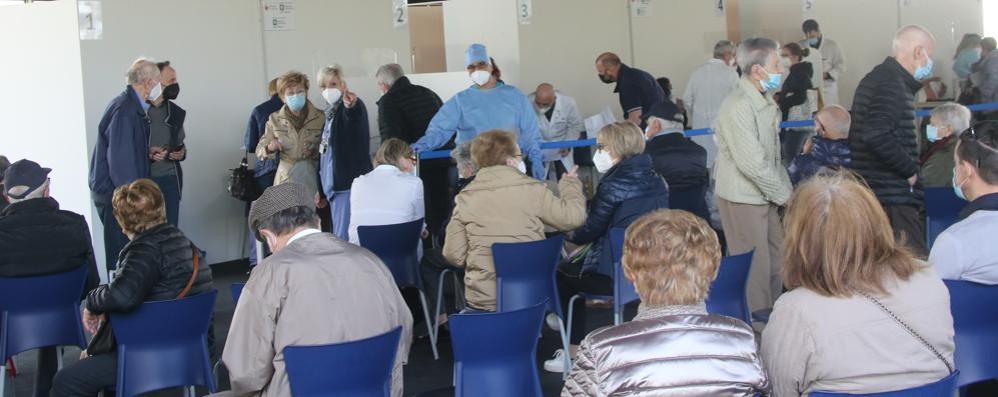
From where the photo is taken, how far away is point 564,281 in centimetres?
543

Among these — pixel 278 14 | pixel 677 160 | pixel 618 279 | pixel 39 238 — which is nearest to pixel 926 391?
pixel 618 279

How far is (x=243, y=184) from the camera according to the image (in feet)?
28.2

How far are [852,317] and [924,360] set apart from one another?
0.21 metres

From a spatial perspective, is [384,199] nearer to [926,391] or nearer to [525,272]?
[525,272]

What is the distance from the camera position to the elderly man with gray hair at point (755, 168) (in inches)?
211

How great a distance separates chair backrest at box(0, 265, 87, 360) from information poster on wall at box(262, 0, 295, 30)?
4.75 meters

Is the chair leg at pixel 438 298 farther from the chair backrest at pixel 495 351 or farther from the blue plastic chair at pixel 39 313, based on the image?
the chair backrest at pixel 495 351

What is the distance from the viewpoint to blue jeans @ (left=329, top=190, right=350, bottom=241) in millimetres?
7457

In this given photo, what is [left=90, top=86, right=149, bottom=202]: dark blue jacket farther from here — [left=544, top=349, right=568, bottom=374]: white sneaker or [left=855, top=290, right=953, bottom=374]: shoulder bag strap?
[left=855, top=290, right=953, bottom=374]: shoulder bag strap

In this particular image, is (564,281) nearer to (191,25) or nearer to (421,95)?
(421,95)

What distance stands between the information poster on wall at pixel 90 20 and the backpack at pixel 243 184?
1399 millimetres

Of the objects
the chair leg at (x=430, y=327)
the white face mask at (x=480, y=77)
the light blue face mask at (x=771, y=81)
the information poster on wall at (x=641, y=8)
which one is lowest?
the chair leg at (x=430, y=327)

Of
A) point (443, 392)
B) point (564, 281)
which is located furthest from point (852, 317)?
point (564, 281)

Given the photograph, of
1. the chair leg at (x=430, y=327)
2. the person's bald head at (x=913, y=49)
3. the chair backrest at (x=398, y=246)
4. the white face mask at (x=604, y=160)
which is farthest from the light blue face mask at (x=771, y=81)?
the chair leg at (x=430, y=327)
